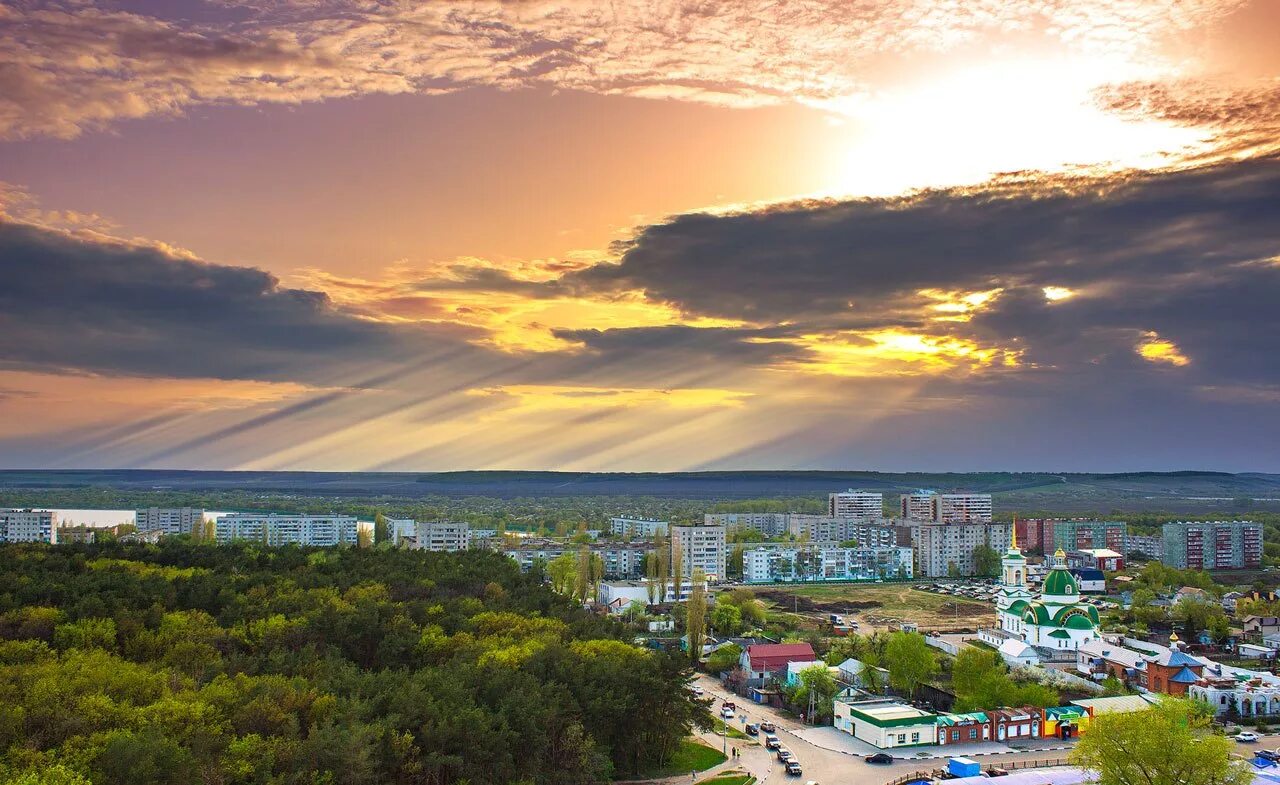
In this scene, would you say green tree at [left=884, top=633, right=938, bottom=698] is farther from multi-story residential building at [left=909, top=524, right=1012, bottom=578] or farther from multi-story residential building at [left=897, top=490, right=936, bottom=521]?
multi-story residential building at [left=897, top=490, right=936, bottom=521]

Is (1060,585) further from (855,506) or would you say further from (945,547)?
(855,506)

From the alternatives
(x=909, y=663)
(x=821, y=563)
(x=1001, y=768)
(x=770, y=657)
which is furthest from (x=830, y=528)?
(x=1001, y=768)

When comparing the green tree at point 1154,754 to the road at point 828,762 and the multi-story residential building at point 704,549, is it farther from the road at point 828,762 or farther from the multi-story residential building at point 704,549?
A: the multi-story residential building at point 704,549

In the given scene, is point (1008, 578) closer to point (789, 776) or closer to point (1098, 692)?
point (1098, 692)

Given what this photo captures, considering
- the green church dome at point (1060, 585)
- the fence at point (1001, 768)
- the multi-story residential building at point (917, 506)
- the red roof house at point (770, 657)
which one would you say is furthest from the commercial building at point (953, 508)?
the fence at point (1001, 768)

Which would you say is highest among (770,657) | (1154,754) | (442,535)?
(1154,754)

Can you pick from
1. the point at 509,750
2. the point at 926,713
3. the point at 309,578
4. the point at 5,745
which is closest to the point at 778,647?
the point at 926,713

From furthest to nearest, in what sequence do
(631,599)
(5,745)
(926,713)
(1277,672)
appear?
(631,599), (1277,672), (926,713), (5,745)
